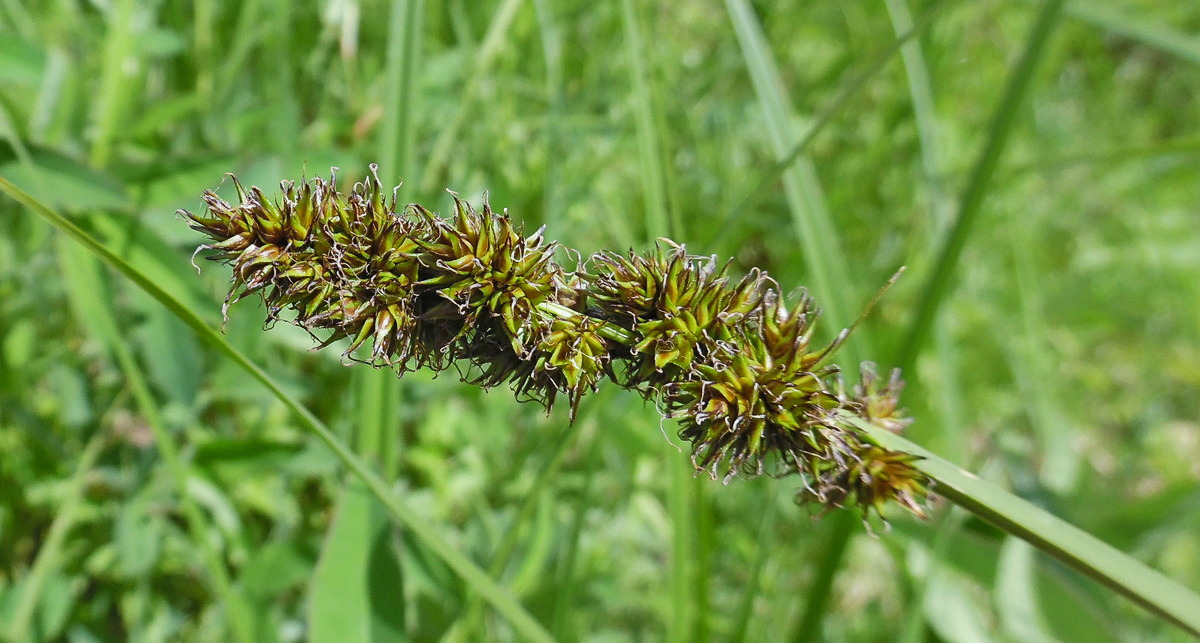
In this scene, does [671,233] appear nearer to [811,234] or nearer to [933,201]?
[811,234]

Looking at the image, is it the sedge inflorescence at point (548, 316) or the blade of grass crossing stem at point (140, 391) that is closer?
the sedge inflorescence at point (548, 316)

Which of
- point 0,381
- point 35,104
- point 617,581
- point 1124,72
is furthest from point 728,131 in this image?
point 1124,72

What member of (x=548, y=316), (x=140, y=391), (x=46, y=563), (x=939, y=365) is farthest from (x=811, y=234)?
(x=46, y=563)

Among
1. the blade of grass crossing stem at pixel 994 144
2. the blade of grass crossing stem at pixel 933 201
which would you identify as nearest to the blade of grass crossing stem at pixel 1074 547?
the blade of grass crossing stem at pixel 994 144

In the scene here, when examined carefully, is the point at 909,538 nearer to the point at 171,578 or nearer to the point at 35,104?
the point at 171,578

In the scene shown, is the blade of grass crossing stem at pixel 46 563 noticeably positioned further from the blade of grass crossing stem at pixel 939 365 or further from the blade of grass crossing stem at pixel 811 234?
the blade of grass crossing stem at pixel 939 365

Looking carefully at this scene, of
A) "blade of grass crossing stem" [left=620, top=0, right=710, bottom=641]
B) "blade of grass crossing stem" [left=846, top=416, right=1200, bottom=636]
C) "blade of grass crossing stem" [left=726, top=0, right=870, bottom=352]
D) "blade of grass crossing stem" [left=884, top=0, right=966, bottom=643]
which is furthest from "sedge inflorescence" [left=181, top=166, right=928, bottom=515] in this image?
"blade of grass crossing stem" [left=884, top=0, right=966, bottom=643]
